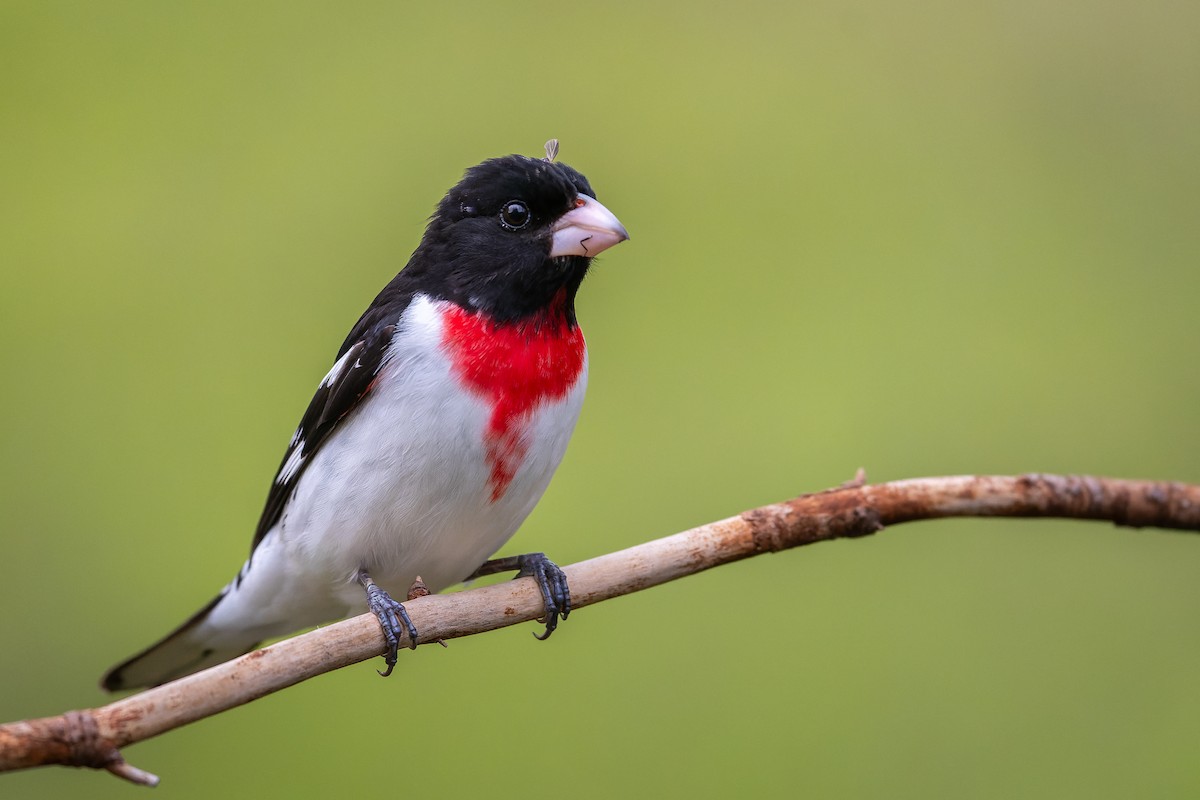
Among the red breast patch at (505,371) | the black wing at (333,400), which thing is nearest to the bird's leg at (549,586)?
the red breast patch at (505,371)

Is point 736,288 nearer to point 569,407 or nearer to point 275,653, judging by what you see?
point 569,407

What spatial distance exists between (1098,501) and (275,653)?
1574 mm

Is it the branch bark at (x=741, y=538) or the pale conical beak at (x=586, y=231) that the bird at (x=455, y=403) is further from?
the branch bark at (x=741, y=538)

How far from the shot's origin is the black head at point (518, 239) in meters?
2.34

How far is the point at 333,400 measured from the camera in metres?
2.43


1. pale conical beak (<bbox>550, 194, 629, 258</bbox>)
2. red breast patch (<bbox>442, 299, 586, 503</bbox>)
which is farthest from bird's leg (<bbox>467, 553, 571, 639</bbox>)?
pale conical beak (<bbox>550, 194, 629, 258</bbox>)

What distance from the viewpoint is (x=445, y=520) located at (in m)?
2.35

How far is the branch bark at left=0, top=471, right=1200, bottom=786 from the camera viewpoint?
1.77 meters

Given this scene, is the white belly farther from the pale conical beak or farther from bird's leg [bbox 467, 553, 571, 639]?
the pale conical beak

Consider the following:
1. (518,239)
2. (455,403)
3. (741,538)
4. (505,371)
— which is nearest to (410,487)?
(455,403)

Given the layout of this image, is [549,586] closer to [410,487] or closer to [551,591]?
[551,591]

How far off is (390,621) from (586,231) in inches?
34.6

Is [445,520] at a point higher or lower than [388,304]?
lower

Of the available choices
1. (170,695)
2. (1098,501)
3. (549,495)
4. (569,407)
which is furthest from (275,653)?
(549,495)
